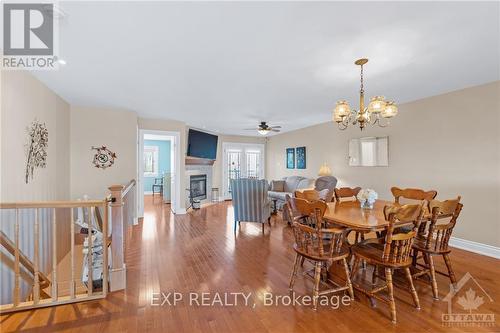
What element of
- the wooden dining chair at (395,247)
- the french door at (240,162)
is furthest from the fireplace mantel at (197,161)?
the wooden dining chair at (395,247)

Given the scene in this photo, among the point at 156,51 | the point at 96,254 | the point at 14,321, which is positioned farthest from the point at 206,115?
the point at 14,321

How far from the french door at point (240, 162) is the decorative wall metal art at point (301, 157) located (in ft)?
6.40

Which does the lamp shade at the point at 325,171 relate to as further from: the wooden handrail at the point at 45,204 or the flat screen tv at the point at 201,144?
the wooden handrail at the point at 45,204

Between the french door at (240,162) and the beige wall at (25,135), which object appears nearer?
the beige wall at (25,135)

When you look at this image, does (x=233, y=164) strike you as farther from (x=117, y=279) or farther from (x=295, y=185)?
(x=117, y=279)

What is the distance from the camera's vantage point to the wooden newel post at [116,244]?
7.89ft

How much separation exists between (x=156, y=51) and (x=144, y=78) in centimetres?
87

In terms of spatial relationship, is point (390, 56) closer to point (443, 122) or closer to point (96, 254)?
point (443, 122)

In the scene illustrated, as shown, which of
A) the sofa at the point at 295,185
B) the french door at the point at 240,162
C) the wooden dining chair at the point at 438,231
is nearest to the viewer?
the wooden dining chair at the point at 438,231

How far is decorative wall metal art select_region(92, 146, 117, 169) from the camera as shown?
4.68 m

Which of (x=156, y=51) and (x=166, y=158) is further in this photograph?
(x=166, y=158)

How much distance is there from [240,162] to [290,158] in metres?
1.98

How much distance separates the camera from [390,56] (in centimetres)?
247

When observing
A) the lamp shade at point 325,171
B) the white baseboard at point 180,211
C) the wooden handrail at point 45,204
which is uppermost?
the lamp shade at point 325,171
